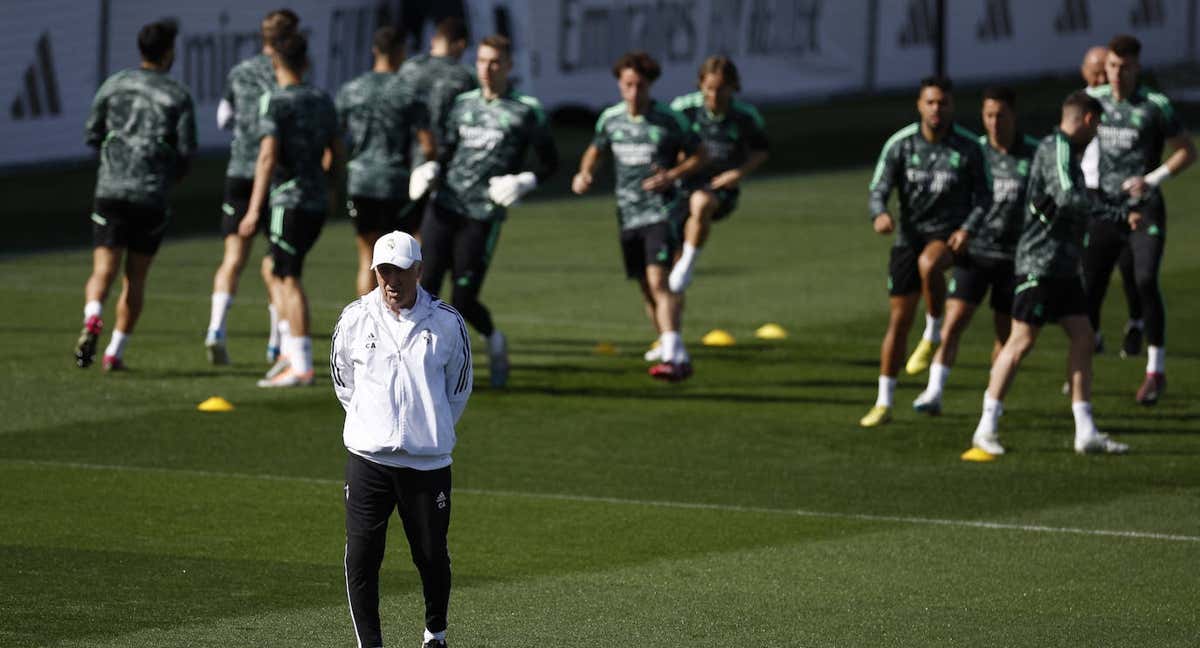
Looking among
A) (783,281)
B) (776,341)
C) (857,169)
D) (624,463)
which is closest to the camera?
(624,463)

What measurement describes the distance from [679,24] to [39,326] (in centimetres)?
2252

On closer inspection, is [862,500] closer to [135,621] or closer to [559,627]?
[559,627]

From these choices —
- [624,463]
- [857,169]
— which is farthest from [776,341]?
[857,169]

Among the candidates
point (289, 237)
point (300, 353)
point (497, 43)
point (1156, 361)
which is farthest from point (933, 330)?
point (289, 237)

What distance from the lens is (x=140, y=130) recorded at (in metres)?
15.6

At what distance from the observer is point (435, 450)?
8227mm

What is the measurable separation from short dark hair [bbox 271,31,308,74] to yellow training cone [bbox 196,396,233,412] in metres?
2.44

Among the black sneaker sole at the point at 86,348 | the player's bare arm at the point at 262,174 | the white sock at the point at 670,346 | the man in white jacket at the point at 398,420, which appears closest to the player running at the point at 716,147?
the white sock at the point at 670,346

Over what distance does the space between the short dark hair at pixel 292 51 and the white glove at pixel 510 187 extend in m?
1.59

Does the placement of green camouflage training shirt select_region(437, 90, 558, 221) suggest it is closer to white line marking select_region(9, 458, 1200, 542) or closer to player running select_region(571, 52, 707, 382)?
player running select_region(571, 52, 707, 382)

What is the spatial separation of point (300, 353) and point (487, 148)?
77.7 inches

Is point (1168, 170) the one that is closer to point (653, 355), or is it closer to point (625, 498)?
point (653, 355)

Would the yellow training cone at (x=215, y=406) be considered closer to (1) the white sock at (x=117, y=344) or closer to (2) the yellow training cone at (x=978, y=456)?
(1) the white sock at (x=117, y=344)

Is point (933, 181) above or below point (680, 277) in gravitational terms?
above
